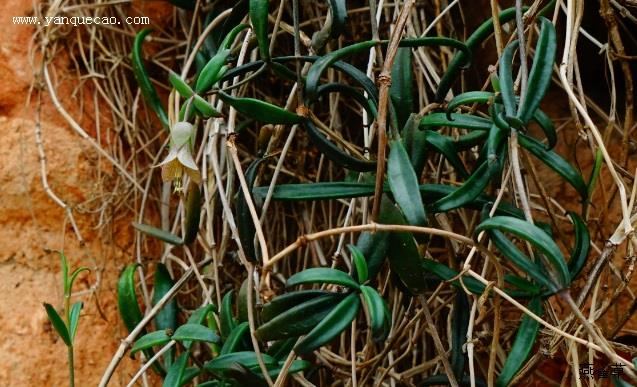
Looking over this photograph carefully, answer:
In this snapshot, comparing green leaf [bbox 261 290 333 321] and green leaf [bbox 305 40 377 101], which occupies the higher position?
green leaf [bbox 305 40 377 101]

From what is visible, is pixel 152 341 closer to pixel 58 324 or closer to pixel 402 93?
pixel 58 324

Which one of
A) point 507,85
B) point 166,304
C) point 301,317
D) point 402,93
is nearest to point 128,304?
point 166,304

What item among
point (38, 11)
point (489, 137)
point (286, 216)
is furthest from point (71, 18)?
point (489, 137)

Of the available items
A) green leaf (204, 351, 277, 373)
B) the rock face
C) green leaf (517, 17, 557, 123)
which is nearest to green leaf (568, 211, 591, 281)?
green leaf (517, 17, 557, 123)

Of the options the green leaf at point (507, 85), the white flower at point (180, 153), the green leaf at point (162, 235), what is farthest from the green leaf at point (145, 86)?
the green leaf at point (507, 85)

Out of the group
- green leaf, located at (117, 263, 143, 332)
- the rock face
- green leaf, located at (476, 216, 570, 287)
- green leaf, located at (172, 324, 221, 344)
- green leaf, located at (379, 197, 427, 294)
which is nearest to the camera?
green leaf, located at (476, 216, 570, 287)

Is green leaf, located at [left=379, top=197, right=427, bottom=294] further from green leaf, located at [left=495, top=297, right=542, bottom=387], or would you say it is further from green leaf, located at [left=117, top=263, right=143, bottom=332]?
green leaf, located at [left=117, top=263, right=143, bottom=332]

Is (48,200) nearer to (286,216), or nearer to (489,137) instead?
(286,216)
